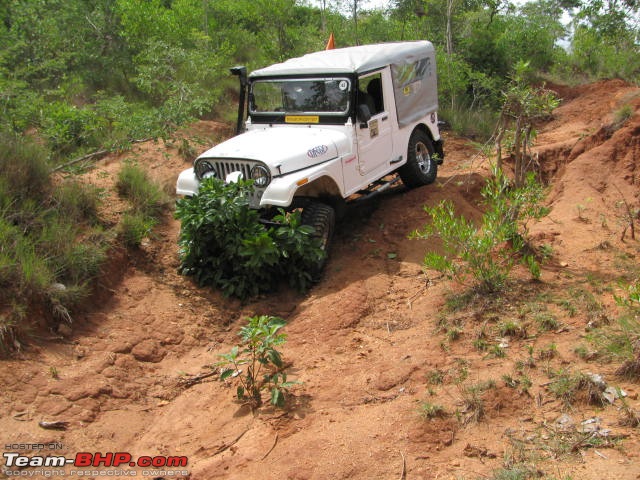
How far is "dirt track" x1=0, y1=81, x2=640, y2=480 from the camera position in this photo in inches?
129

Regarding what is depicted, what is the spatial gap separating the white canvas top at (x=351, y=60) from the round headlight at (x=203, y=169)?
144 cm

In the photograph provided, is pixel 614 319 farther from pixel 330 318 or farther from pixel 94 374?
pixel 94 374

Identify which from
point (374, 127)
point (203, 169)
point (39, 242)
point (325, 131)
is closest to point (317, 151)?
point (325, 131)

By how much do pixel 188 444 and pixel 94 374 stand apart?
107cm

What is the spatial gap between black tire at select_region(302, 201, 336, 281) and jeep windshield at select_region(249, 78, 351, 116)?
109cm

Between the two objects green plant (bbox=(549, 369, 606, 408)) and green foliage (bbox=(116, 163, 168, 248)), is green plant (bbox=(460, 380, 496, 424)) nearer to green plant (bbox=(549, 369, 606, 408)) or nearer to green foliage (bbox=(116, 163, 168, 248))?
green plant (bbox=(549, 369, 606, 408))

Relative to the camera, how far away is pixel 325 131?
6.18m

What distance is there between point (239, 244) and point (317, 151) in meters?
1.25

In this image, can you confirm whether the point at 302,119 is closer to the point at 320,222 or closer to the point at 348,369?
the point at 320,222


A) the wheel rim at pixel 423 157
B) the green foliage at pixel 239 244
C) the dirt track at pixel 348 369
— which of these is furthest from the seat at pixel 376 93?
the green foliage at pixel 239 244

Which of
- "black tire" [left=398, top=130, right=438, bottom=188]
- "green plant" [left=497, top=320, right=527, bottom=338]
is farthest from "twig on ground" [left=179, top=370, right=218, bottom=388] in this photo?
"black tire" [left=398, top=130, right=438, bottom=188]

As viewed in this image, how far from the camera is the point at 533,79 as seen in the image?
576 inches

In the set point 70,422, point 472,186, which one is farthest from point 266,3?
point 70,422

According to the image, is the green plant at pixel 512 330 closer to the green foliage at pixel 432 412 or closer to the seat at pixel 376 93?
the green foliage at pixel 432 412
